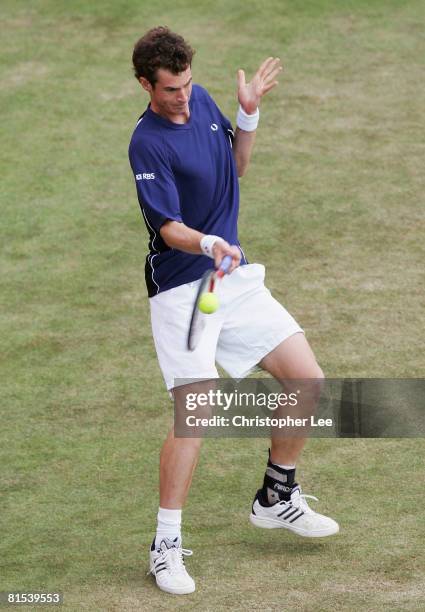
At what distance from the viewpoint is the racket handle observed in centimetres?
606

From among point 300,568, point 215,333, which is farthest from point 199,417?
point 300,568

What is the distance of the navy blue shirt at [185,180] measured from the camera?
Answer: 6434 mm

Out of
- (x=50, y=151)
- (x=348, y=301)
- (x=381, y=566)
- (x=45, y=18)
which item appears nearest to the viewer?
(x=381, y=566)

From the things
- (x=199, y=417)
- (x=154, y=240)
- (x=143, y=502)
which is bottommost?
(x=143, y=502)

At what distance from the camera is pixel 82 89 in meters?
13.0

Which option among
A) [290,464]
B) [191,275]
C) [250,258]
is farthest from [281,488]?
[250,258]

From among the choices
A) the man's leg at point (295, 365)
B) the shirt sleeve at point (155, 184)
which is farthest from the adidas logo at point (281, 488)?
the shirt sleeve at point (155, 184)

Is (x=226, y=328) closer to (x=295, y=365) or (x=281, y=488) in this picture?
(x=295, y=365)

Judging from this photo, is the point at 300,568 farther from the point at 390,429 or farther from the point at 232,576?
the point at 390,429

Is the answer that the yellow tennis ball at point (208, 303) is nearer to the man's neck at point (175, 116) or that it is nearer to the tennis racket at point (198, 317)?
the tennis racket at point (198, 317)

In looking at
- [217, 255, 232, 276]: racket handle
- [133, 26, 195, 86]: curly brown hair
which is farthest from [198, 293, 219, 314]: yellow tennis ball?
[133, 26, 195, 86]: curly brown hair

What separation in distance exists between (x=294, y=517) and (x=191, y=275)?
56.2 inches

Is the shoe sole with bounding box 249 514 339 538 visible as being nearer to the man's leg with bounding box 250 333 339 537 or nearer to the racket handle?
the man's leg with bounding box 250 333 339 537

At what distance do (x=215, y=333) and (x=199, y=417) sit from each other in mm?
447
